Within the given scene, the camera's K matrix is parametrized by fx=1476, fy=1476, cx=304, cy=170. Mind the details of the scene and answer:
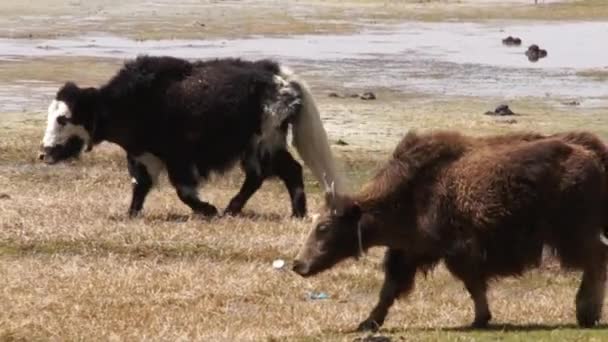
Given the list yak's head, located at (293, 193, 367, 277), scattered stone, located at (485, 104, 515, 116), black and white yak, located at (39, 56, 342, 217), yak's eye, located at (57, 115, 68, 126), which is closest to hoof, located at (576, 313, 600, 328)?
yak's head, located at (293, 193, 367, 277)

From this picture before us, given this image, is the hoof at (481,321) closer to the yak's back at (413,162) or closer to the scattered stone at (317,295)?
the yak's back at (413,162)

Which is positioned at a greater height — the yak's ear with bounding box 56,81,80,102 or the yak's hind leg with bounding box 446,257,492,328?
the yak's hind leg with bounding box 446,257,492,328

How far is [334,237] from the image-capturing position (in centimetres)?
995

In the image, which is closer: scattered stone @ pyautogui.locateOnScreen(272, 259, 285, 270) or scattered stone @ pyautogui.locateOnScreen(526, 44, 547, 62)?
scattered stone @ pyautogui.locateOnScreen(272, 259, 285, 270)

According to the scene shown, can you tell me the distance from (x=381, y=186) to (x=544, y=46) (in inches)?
1421

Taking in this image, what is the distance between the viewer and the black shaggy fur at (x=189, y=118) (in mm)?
15156

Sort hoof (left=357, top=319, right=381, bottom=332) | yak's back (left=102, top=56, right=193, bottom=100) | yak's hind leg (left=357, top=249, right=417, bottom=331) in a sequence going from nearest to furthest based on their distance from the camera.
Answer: hoof (left=357, top=319, right=381, bottom=332)
yak's hind leg (left=357, top=249, right=417, bottom=331)
yak's back (left=102, top=56, right=193, bottom=100)

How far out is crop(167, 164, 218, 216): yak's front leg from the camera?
15.0 meters

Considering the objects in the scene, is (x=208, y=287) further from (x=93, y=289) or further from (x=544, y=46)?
(x=544, y=46)

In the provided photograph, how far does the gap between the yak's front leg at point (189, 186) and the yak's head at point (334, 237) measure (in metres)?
5.01

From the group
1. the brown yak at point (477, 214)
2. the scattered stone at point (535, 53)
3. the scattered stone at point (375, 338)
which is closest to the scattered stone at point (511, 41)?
the scattered stone at point (535, 53)

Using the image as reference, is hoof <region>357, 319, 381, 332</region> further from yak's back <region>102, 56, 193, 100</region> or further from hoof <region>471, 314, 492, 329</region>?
yak's back <region>102, 56, 193, 100</region>

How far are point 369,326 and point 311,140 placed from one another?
5634 mm

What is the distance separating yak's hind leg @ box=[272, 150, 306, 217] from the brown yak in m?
5.47
